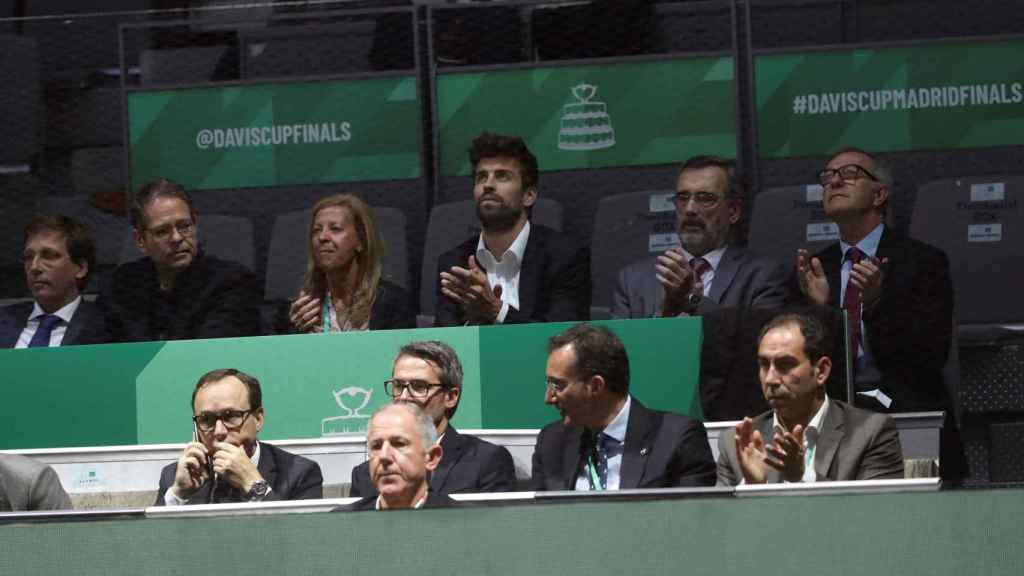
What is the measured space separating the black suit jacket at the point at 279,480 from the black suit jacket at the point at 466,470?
0.07 meters

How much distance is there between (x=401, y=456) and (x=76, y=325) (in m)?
1.24

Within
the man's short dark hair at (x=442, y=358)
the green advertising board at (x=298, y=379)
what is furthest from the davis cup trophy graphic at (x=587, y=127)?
the man's short dark hair at (x=442, y=358)

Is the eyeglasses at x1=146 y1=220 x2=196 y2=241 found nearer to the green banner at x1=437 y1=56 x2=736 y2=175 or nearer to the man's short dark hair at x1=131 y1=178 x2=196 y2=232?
the man's short dark hair at x1=131 y1=178 x2=196 y2=232

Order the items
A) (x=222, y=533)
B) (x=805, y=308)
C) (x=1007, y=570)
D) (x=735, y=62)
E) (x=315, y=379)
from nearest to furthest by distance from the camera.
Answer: (x=1007, y=570) < (x=222, y=533) < (x=805, y=308) < (x=315, y=379) < (x=735, y=62)

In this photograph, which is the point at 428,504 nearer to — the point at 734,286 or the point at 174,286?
the point at 734,286

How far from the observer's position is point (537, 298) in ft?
10.8

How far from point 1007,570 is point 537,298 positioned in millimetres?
1511

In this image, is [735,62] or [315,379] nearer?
[315,379]

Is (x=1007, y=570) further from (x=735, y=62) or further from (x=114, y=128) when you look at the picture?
(x=114, y=128)

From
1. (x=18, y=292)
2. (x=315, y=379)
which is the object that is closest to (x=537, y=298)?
(x=315, y=379)

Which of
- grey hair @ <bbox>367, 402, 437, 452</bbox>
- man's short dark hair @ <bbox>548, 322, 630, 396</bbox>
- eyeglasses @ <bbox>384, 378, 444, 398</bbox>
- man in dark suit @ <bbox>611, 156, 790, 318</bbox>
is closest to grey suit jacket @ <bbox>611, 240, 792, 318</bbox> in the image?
man in dark suit @ <bbox>611, 156, 790, 318</bbox>

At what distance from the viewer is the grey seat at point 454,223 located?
383 centimetres

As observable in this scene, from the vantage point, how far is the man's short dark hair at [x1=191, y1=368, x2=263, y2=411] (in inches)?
113

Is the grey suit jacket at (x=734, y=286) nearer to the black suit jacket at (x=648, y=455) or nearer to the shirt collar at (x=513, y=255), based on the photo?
the shirt collar at (x=513, y=255)
